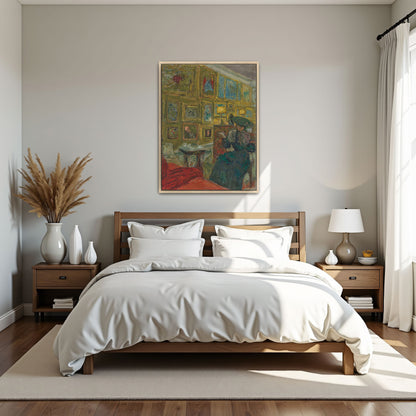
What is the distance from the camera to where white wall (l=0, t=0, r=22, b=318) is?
15.0ft

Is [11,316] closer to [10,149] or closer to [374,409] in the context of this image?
[10,149]

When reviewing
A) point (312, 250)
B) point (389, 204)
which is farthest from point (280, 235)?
point (389, 204)

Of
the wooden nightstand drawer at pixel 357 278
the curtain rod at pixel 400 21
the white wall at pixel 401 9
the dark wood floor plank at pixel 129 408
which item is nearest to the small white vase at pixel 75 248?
the dark wood floor plank at pixel 129 408

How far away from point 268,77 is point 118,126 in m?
1.63

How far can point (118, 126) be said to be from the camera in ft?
16.6

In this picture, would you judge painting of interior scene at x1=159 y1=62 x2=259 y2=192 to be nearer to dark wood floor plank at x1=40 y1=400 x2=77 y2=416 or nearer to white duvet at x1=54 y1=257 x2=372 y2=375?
white duvet at x1=54 y1=257 x2=372 y2=375

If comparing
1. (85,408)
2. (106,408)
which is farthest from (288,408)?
(85,408)

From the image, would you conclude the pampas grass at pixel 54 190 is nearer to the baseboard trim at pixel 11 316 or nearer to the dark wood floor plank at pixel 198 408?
the baseboard trim at pixel 11 316

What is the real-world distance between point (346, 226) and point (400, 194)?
582 mm

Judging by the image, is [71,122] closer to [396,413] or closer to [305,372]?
[305,372]

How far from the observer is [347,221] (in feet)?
15.6

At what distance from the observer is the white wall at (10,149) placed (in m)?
4.57

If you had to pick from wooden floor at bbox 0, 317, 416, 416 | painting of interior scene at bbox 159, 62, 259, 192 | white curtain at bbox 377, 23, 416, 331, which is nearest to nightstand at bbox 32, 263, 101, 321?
painting of interior scene at bbox 159, 62, 259, 192

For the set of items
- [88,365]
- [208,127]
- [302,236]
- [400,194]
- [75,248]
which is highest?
[208,127]
